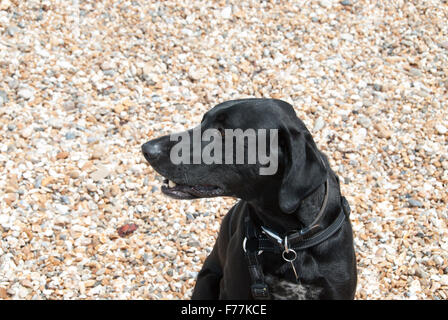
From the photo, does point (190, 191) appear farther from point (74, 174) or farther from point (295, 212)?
point (74, 174)

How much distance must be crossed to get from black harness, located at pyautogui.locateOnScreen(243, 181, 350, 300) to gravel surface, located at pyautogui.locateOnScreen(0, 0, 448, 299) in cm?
118

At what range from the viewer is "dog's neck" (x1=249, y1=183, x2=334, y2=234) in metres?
3.08

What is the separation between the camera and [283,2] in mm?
6496

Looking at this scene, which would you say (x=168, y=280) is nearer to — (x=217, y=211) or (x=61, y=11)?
(x=217, y=211)

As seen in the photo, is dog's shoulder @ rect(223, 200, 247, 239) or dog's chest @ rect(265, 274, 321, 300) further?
dog's shoulder @ rect(223, 200, 247, 239)

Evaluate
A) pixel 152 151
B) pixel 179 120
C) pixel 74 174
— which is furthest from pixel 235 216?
pixel 179 120

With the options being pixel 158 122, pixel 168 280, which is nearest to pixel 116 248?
pixel 168 280

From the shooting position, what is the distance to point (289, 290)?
128 inches

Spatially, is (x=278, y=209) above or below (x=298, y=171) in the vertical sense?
below

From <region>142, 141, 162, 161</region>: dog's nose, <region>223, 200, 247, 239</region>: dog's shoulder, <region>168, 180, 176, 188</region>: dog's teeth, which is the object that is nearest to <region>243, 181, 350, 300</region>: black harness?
<region>223, 200, 247, 239</region>: dog's shoulder

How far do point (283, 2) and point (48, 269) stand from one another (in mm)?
4040

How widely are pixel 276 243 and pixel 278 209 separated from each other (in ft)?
0.70

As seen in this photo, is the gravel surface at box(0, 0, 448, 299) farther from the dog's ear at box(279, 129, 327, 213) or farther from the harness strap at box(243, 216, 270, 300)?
the dog's ear at box(279, 129, 327, 213)

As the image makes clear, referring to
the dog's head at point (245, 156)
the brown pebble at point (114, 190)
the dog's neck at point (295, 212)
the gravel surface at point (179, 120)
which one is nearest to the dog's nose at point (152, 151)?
the dog's head at point (245, 156)
